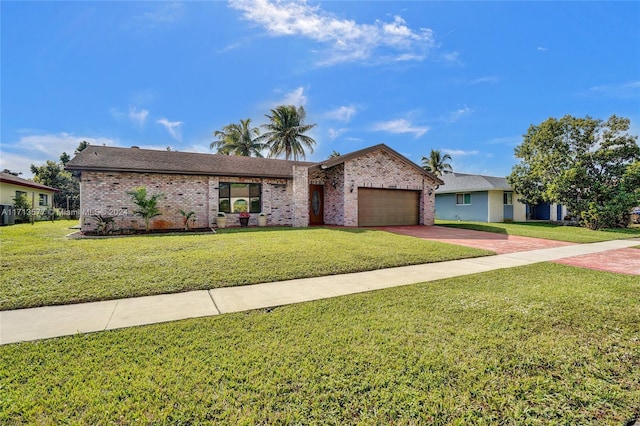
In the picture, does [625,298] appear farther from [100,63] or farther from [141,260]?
[100,63]

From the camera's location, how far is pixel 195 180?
14406mm

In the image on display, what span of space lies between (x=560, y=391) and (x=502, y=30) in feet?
51.9

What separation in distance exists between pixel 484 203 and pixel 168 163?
22680mm

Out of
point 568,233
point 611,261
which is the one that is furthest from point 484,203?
point 611,261

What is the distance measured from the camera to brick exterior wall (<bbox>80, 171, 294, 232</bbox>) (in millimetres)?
12742

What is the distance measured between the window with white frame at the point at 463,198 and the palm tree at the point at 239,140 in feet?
68.6

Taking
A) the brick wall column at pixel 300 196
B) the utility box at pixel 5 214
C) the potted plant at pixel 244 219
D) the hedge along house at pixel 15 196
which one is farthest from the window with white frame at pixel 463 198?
the utility box at pixel 5 214

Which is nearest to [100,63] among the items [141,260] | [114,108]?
[114,108]

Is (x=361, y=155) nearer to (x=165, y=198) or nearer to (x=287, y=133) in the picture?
(x=165, y=198)

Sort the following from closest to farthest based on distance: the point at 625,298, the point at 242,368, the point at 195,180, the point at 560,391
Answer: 1. the point at 560,391
2. the point at 242,368
3. the point at 625,298
4. the point at 195,180

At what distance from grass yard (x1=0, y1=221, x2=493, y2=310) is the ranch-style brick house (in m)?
4.69

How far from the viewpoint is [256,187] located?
15.7m

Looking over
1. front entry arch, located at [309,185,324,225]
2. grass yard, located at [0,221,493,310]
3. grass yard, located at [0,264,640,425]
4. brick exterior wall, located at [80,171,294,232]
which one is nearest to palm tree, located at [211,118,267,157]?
front entry arch, located at [309,185,324,225]

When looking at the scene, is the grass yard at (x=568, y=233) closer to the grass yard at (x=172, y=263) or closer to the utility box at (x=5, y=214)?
the grass yard at (x=172, y=263)
